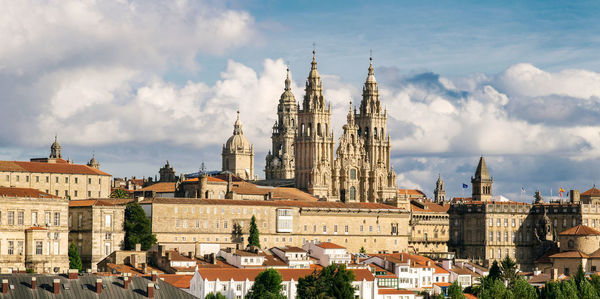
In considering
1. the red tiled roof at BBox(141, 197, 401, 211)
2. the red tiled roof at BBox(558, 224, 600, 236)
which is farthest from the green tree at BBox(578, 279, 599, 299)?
the red tiled roof at BBox(141, 197, 401, 211)

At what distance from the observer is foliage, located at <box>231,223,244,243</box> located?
14129cm

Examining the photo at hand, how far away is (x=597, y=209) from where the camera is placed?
168 m

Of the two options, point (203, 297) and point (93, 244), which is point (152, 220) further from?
point (203, 297)

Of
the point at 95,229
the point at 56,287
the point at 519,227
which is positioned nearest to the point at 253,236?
the point at 95,229

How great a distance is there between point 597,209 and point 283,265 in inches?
2460

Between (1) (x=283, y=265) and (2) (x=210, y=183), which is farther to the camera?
(2) (x=210, y=183)

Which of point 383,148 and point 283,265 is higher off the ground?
point 383,148

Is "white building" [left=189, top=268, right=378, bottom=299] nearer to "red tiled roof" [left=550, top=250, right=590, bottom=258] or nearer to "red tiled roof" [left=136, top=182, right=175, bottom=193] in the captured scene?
"red tiled roof" [left=550, top=250, right=590, bottom=258]

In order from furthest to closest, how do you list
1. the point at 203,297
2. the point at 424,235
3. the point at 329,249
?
the point at 424,235 < the point at 329,249 < the point at 203,297

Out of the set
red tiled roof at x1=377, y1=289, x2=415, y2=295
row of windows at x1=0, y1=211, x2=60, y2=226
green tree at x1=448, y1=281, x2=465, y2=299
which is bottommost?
red tiled roof at x1=377, y1=289, x2=415, y2=295

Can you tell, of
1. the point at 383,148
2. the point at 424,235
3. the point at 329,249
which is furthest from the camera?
the point at 383,148

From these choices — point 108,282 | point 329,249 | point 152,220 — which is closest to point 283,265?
point 329,249

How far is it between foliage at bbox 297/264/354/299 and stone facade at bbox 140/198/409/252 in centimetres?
3400

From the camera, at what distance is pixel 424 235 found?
17062 centimetres
